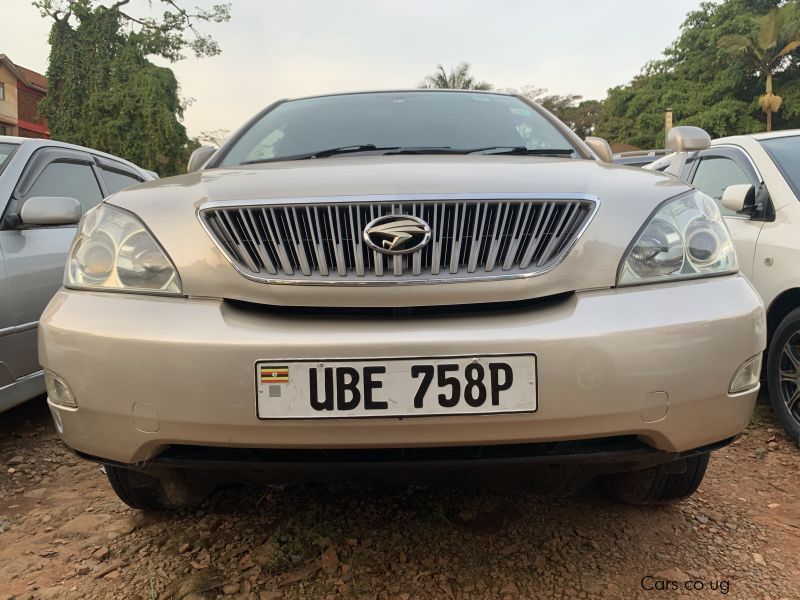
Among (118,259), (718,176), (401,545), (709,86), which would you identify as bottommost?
(401,545)

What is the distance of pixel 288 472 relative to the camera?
1.38m

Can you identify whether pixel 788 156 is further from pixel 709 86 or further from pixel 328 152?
pixel 709 86

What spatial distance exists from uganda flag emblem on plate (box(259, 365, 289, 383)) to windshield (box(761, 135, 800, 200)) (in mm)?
2704

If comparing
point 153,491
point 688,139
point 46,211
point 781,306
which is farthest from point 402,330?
point 781,306

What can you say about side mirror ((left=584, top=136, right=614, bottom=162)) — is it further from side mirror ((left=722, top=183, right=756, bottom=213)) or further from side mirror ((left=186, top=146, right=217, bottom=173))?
side mirror ((left=186, top=146, right=217, bottom=173))

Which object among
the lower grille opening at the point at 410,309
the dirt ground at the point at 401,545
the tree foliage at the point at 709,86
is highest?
the tree foliage at the point at 709,86

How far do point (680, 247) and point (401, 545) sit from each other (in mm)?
1120

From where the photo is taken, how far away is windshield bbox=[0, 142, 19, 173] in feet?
9.87

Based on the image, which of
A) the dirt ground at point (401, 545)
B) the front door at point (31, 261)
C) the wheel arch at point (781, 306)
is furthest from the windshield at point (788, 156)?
the front door at point (31, 261)

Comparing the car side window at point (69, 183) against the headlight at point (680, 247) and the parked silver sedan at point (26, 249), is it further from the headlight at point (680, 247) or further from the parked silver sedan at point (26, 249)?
the headlight at point (680, 247)

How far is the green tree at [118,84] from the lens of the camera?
959 inches

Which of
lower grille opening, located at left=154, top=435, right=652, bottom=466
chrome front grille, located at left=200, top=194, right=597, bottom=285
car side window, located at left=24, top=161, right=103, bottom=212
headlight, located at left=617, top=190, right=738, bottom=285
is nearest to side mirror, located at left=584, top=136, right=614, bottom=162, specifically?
headlight, located at left=617, top=190, right=738, bottom=285

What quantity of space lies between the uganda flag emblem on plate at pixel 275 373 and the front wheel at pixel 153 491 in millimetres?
704

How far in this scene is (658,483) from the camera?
188cm
